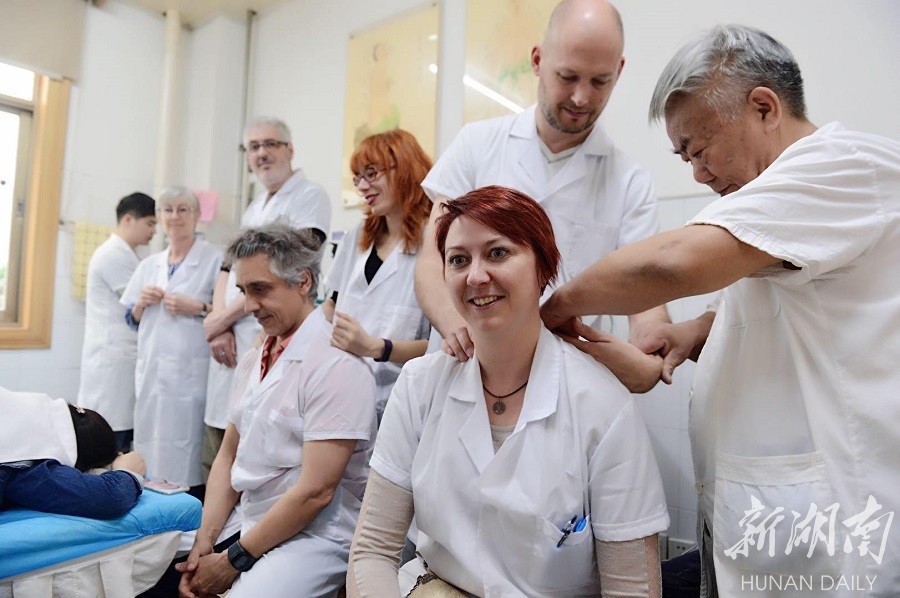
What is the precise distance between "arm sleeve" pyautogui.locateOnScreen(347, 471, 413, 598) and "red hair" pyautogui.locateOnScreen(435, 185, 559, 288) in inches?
20.8

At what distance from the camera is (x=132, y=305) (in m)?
3.23

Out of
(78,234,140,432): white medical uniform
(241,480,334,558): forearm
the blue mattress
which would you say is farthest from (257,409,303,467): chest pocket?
(78,234,140,432): white medical uniform

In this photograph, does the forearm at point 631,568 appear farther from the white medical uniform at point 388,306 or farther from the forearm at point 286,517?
the white medical uniform at point 388,306

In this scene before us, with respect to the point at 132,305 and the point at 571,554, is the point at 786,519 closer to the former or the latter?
the point at 571,554

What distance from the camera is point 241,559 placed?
1588 mm

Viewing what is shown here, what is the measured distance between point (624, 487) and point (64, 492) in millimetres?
1231

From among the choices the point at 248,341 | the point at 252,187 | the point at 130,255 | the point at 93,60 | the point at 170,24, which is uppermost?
the point at 170,24

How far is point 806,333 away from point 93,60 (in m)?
4.47

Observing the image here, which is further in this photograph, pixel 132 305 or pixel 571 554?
pixel 132 305

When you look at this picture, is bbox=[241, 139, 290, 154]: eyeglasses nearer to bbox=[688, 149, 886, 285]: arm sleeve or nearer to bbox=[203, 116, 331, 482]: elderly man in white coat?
bbox=[203, 116, 331, 482]: elderly man in white coat

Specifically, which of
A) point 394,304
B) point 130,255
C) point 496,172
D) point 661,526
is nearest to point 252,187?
point 130,255

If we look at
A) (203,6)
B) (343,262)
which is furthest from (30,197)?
(343,262)

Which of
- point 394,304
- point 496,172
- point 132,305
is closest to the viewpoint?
point 496,172

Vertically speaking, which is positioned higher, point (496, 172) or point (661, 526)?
point (496, 172)
